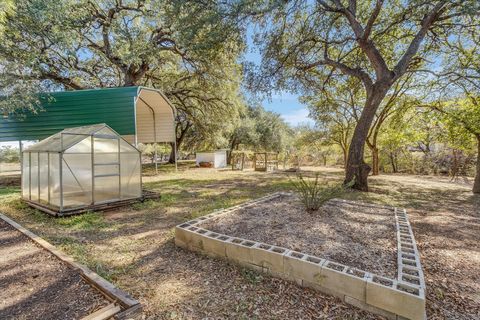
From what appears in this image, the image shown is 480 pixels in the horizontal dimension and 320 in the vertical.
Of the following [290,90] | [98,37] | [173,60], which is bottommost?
[290,90]

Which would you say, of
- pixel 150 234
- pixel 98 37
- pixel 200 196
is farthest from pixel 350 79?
pixel 98 37

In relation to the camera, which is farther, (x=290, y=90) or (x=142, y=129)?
(x=142, y=129)

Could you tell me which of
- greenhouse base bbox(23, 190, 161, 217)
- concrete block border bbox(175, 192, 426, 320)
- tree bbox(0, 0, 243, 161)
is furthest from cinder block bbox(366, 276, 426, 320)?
tree bbox(0, 0, 243, 161)

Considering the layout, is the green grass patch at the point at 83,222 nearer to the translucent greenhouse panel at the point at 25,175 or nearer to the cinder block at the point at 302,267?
the translucent greenhouse panel at the point at 25,175

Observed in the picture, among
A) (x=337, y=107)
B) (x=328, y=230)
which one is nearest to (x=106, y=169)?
(x=328, y=230)

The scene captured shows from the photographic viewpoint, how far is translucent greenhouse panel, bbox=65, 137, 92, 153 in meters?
5.08

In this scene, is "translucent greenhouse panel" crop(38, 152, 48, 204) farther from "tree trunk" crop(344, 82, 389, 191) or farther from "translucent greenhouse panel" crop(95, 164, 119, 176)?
"tree trunk" crop(344, 82, 389, 191)

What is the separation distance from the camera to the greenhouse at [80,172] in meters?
5.02

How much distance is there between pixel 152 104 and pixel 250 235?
35.7 ft

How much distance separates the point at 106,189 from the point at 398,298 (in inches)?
234

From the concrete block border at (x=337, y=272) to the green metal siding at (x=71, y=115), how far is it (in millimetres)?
7775

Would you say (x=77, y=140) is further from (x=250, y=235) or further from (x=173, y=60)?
(x=173, y=60)

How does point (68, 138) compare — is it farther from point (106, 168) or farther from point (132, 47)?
point (132, 47)

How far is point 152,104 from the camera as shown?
39.8 ft
